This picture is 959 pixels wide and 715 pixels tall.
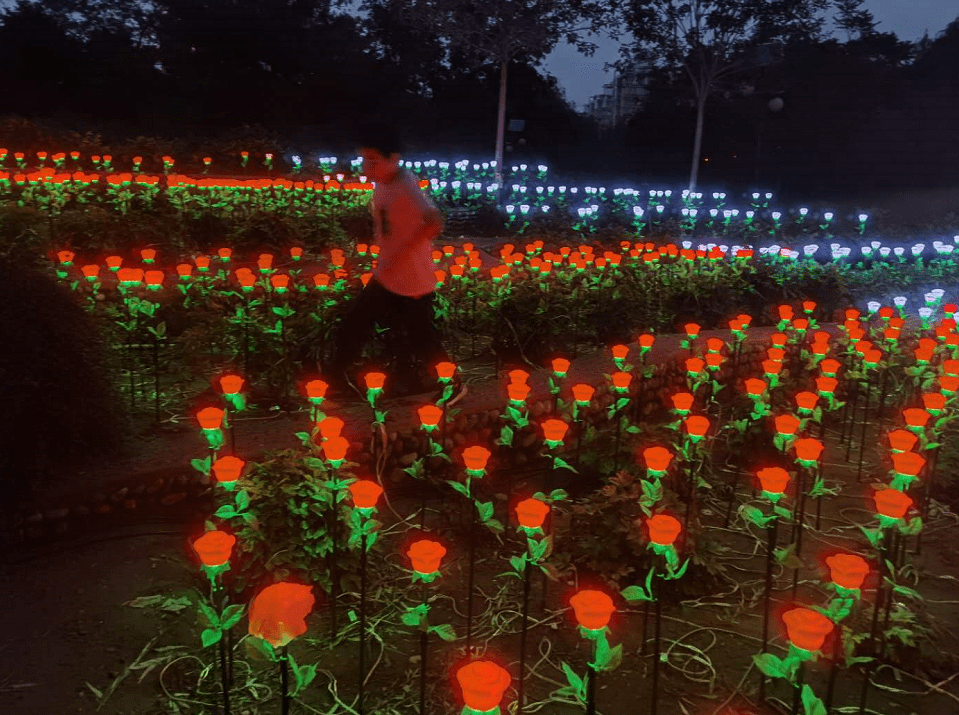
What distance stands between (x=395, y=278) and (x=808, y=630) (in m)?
3.69

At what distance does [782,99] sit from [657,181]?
14.7ft

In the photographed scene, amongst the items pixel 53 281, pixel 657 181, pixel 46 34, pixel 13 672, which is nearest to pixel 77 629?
pixel 13 672

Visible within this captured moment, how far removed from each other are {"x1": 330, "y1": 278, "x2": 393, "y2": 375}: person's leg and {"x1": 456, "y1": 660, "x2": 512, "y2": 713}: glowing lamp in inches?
149

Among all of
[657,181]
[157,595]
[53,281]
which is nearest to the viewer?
[157,595]

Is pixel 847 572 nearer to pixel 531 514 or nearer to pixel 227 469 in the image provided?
pixel 531 514

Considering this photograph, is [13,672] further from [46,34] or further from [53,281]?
[46,34]

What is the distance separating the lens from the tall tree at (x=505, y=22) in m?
20.1

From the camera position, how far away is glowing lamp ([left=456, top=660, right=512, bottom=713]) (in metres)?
1.86

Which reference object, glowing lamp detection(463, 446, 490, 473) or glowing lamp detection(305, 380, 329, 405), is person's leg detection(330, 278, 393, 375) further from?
glowing lamp detection(463, 446, 490, 473)

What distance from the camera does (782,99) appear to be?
79.0 feet

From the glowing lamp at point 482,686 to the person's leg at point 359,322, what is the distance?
3.78 m

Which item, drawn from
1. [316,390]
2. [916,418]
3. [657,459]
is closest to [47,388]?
[316,390]

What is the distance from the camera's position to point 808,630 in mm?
2340

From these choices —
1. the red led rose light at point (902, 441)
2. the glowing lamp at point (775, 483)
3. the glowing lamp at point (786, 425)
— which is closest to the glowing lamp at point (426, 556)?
the glowing lamp at point (775, 483)
